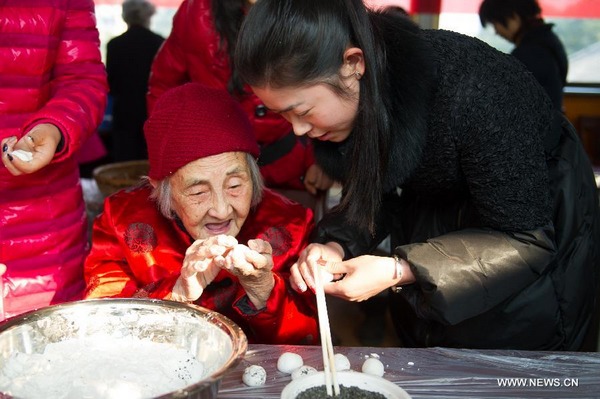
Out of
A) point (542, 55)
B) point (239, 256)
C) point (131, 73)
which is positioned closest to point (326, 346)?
point (239, 256)

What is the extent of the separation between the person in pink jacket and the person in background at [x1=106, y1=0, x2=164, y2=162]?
351 centimetres

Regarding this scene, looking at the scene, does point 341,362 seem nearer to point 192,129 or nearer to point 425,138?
point 425,138

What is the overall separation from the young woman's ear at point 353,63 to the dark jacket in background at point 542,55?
2875mm

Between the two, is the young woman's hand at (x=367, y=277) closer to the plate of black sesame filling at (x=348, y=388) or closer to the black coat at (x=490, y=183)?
the black coat at (x=490, y=183)

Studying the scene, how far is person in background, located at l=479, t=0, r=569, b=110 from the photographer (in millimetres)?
4141

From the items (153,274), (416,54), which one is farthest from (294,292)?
(416,54)

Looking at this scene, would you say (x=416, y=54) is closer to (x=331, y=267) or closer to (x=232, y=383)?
(x=331, y=267)

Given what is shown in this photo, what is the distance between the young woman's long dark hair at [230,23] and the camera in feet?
8.70

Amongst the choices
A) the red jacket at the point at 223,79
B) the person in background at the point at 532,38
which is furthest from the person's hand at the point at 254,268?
the person in background at the point at 532,38

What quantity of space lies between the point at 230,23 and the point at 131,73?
3054 millimetres

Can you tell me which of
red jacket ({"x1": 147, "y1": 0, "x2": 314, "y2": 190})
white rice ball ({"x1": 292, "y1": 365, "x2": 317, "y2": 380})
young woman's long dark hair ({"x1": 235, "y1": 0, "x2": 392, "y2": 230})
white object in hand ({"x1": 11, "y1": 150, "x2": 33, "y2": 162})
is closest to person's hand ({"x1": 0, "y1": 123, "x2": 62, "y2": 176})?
white object in hand ({"x1": 11, "y1": 150, "x2": 33, "y2": 162})

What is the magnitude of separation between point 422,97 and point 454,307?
50 cm

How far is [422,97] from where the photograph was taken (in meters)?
1.57

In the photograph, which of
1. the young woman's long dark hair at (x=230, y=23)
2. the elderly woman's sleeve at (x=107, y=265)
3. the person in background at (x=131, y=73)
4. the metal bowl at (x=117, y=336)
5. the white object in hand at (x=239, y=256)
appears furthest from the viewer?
the person in background at (x=131, y=73)
